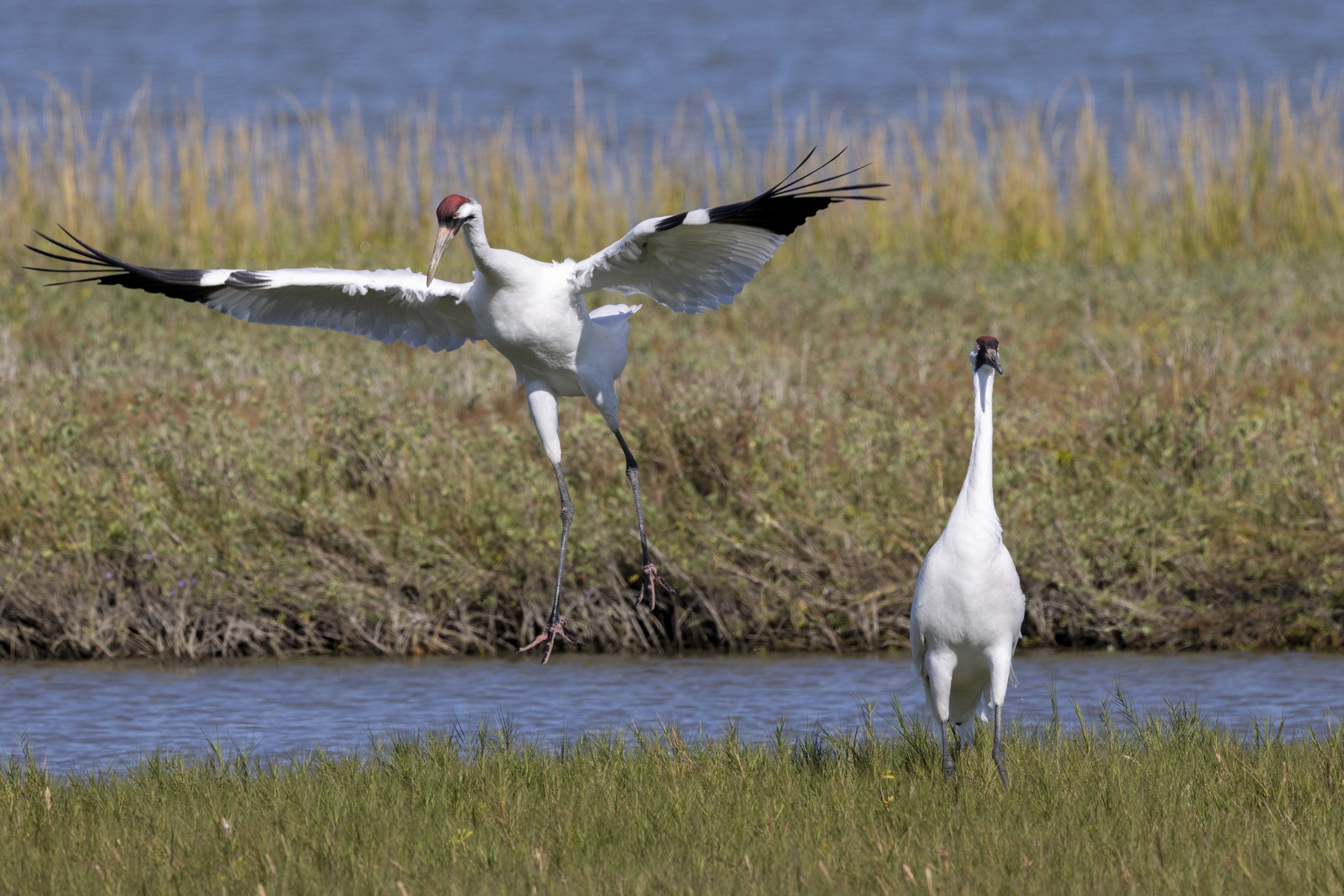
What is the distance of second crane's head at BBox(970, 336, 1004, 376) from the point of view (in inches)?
231

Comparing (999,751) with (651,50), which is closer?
(999,751)

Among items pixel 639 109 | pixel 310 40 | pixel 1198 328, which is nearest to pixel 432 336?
pixel 1198 328

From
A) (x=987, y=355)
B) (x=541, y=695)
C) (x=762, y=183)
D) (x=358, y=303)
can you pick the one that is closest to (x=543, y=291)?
(x=358, y=303)

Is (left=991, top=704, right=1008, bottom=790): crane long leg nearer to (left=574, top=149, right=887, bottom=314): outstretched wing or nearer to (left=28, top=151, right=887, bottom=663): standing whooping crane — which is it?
(left=28, top=151, right=887, bottom=663): standing whooping crane

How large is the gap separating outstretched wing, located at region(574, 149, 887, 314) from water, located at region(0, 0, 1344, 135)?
18.2m

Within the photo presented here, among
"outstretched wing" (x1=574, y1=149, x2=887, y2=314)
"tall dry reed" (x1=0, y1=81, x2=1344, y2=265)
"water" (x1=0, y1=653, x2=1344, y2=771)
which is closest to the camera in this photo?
"outstretched wing" (x1=574, y1=149, x2=887, y2=314)

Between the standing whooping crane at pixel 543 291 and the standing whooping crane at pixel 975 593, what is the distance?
3.24 feet

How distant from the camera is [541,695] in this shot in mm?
7984

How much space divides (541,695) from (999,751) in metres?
2.66

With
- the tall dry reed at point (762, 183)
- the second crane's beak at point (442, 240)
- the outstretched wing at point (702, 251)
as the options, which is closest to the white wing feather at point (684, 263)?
the outstretched wing at point (702, 251)

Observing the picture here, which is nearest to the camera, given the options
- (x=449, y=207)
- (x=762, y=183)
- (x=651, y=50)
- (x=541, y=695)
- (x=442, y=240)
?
(x=442, y=240)

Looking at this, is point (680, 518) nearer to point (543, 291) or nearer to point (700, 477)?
point (700, 477)

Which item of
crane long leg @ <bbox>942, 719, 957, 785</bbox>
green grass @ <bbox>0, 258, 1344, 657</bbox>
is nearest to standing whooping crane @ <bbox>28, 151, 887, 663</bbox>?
green grass @ <bbox>0, 258, 1344, 657</bbox>

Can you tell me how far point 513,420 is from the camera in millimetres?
10562
